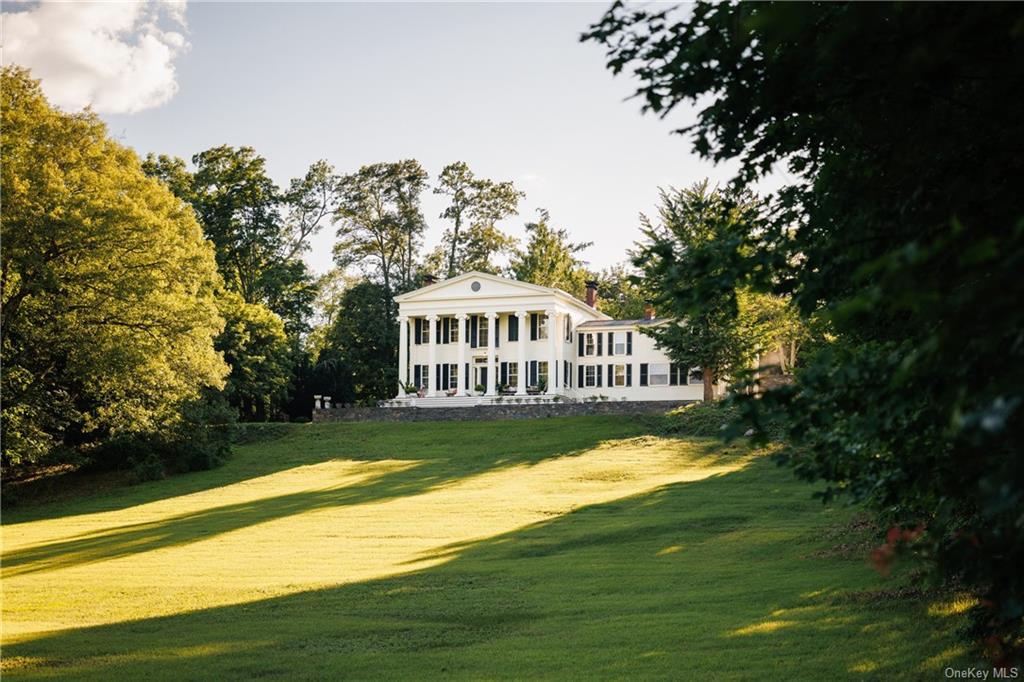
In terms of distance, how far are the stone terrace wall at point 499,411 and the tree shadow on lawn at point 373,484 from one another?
216 cm

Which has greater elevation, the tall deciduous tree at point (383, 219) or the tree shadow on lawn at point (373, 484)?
the tall deciduous tree at point (383, 219)

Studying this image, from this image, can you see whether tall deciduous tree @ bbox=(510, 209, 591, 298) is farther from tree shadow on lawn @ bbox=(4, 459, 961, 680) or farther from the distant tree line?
tree shadow on lawn @ bbox=(4, 459, 961, 680)

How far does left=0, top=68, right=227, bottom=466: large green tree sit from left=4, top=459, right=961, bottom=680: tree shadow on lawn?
47.8 ft

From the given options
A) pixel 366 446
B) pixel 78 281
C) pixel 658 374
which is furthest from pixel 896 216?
pixel 658 374

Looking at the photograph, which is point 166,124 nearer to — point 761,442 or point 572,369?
point 572,369

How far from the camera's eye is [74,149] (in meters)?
29.4

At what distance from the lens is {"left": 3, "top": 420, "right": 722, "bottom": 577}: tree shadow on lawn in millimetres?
24891

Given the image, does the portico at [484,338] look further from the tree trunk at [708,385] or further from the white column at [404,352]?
the tree trunk at [708,385]

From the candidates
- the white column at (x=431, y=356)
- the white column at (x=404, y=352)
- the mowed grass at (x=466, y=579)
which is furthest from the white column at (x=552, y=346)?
the mowed grass at (x=466, y=579)

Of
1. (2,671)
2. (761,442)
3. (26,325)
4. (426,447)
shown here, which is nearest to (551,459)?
(426,447)

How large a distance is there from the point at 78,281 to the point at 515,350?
32.1 m

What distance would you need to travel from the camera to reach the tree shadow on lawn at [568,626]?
11.5 m

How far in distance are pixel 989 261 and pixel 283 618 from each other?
1391cm

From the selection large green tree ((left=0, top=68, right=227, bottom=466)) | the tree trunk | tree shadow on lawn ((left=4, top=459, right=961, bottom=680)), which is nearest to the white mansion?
the tree trunk
